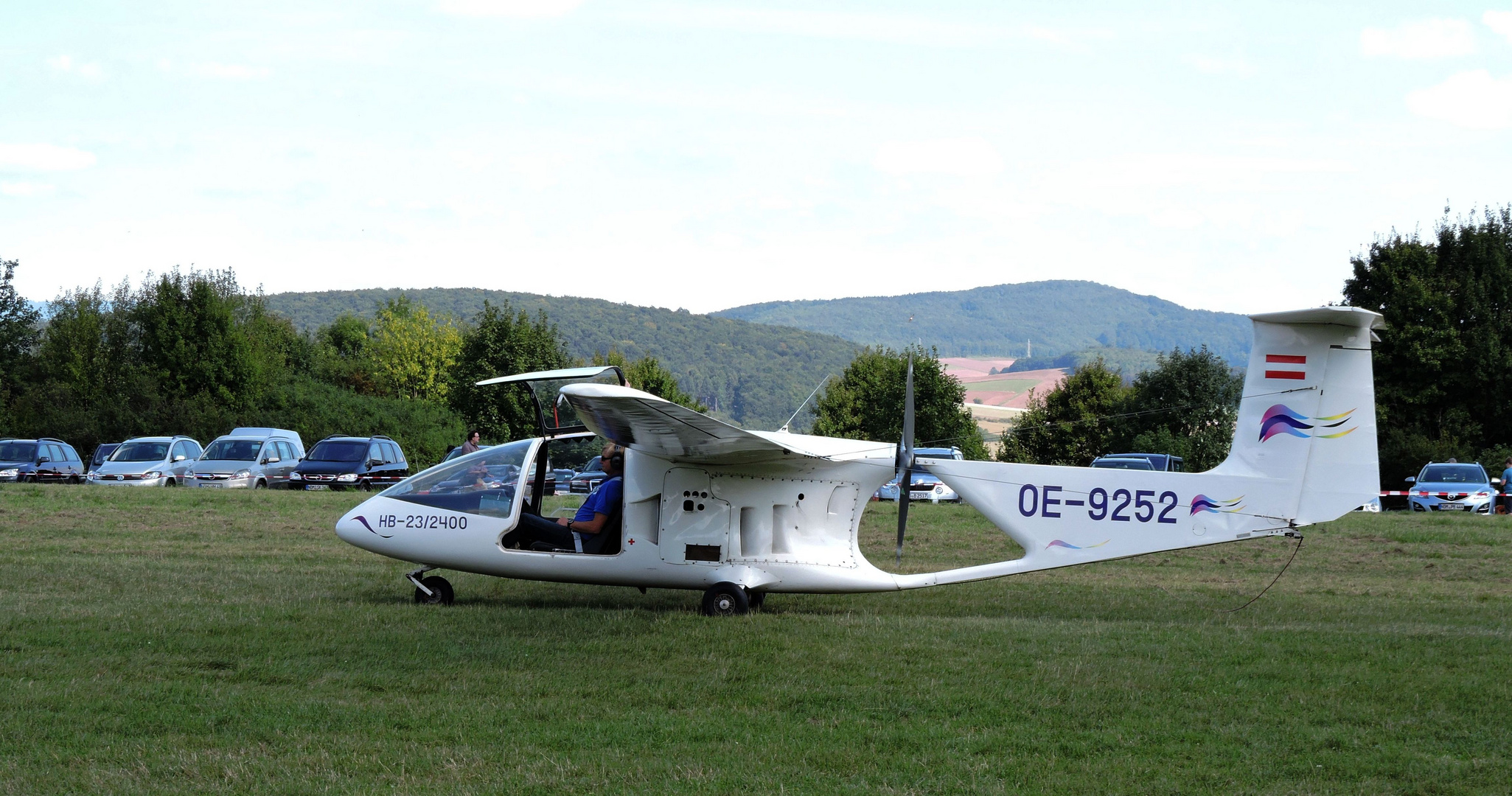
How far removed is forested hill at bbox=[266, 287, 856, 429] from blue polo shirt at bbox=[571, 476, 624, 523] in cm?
12266

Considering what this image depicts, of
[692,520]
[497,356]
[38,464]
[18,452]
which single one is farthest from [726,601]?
[497,356]

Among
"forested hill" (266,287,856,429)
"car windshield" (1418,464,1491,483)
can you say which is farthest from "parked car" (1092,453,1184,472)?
"forested hill" (266,287,856,429)

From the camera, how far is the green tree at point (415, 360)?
78688mm

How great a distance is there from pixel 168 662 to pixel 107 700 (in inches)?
40.6

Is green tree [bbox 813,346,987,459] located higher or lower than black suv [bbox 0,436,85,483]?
higher

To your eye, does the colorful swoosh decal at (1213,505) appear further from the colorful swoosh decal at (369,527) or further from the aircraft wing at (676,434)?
the colorful swoosh decal at (369,527)

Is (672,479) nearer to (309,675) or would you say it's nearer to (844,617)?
(844,617)

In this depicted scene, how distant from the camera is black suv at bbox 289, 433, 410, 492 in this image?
2686 cm

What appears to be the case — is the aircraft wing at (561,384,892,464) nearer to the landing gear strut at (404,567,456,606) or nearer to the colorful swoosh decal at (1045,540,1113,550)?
the colorful swoosh decal at (1045,540,1113,550)

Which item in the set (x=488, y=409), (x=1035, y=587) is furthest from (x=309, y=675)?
(x=488, y=409)

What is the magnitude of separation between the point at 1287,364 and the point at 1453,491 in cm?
1952

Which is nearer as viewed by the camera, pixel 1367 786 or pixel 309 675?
pixel 1367 786

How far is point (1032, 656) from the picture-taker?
27.8 feet

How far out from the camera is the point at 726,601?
1045 cm
